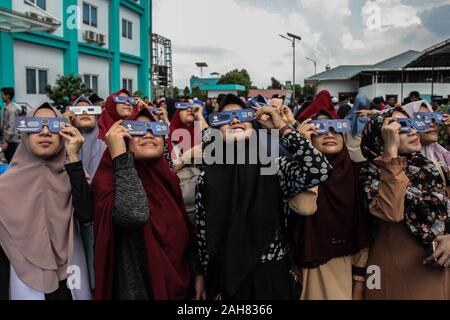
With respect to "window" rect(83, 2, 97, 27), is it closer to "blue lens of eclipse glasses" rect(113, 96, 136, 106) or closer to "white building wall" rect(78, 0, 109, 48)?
"white building wall" rect(78, 0, 109, 48)

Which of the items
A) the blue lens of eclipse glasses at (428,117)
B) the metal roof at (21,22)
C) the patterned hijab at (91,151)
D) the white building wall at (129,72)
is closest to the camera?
the blue lens of eclipse glasses at (428,117)

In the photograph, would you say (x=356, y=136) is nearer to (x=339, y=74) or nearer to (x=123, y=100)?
(x=123, y=100)

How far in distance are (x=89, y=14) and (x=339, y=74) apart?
104 feet

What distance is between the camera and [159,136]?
2307mm

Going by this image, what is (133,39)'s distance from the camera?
22859mm

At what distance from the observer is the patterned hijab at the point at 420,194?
7.45 ft

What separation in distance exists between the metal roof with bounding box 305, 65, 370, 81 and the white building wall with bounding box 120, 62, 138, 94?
2345 centimetres

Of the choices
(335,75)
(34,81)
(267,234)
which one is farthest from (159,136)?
(335,75)

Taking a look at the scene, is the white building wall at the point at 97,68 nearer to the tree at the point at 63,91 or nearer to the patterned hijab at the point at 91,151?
the tree at the point at 63,91

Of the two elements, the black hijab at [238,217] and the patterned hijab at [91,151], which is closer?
the black hijab at [238,217]

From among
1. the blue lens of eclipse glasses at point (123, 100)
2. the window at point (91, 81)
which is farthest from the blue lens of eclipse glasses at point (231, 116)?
the window at point (91, 81)

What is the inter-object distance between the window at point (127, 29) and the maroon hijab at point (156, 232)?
21.3m

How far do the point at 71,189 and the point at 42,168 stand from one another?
21 centimetres

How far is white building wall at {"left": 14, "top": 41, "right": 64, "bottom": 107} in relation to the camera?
547 inches
